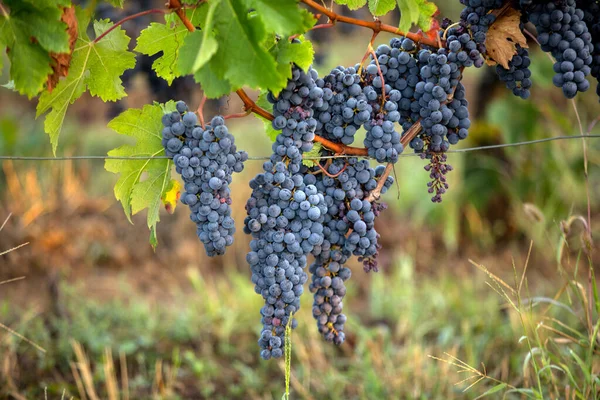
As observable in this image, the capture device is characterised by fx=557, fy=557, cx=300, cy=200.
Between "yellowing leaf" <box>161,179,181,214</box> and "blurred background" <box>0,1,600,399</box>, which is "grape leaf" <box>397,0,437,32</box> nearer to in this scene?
"yellowing leaf" <box>161,179,181,214</box>

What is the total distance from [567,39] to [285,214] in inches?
33.0

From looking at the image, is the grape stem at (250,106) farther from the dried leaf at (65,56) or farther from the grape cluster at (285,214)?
the dried leaf at (65,56)

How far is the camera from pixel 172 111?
4.44 ft

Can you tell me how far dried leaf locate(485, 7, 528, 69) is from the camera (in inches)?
55.8

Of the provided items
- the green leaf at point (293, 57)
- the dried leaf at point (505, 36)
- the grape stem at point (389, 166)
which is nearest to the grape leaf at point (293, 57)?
the green leaf at point (293, 57)

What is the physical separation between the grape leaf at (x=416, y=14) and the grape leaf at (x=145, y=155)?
59 centimetres

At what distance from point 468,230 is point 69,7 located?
375cm

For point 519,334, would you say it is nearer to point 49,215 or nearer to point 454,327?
point 454,327

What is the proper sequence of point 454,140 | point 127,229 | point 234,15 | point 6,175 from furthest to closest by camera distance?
point 127,229 → point 6,175 → point 454,140 → point 234,15

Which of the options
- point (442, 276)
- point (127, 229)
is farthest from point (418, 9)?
point (127, 229)

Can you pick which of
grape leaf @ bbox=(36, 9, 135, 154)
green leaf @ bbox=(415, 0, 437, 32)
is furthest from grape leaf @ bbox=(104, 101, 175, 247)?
green leaf @ bbox=(415, 0, 437, 32)

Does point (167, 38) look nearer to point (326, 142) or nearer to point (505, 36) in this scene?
point (326, 142)

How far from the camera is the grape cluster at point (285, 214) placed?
132cm

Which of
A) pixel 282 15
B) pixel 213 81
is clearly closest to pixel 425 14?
pixel 282 15
